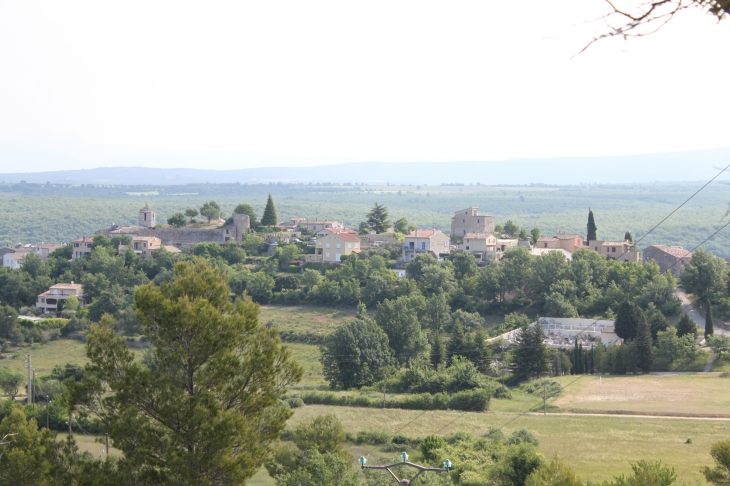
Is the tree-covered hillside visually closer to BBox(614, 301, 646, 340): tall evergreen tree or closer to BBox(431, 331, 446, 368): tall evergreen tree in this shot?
BBox(614, 301, 646, 340): tall evergreen tree

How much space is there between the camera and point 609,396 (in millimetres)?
27469

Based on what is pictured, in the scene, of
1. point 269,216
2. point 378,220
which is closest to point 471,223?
point 378,220

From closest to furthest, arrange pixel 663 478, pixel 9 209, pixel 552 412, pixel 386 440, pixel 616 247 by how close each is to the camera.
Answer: pixel 663 478 < pixel 386 440 < pixel 552 412 < pixel 616 247 < pixel 9 209

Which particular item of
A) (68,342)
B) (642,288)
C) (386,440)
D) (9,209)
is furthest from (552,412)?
(9,209)

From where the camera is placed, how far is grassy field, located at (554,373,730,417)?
2506cm

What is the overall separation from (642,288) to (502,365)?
10804 mm

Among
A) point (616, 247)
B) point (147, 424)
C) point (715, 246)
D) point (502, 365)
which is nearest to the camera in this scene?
point (147, 424)

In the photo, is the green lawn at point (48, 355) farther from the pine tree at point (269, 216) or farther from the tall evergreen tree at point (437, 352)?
the pine tree at point (269, 216)

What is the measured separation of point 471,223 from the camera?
181 feet

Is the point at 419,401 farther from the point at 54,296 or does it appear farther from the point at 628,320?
the point at 54,296

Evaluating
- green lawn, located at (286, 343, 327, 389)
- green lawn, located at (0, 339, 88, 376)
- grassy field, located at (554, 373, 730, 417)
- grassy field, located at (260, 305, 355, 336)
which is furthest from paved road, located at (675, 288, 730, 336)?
green lawn, located at (0, 339, 88, 376)

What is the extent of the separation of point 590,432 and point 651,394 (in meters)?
5.27

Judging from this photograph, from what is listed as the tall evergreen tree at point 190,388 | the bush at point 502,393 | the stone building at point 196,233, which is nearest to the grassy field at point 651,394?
the bush at point 502,393

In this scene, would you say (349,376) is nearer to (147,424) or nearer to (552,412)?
(552,412)
